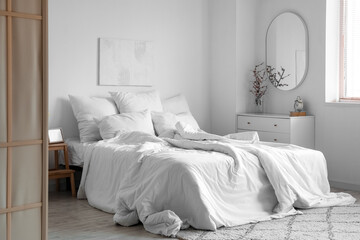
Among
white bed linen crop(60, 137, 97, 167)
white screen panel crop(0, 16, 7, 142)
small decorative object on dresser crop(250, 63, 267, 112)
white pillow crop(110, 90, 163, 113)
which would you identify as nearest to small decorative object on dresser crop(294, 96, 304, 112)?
small decorative object on dresser crop(250, 63, 267, 112)

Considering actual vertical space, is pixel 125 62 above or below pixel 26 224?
above

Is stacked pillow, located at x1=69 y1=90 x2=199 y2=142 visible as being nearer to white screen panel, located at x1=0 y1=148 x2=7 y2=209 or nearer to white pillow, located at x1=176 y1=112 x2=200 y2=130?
white pillow, located at x1=176 y1=112 x2=200 y2=130

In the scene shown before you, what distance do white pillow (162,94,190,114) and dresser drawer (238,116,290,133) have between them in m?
0.70

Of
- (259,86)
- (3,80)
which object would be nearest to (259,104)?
(259,86)

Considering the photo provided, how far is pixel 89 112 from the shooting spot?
5.73m

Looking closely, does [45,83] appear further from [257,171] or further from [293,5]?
[293,5]

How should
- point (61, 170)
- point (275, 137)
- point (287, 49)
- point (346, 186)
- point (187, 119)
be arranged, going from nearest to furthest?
point (61, 170) → point (346, 186) → point (275, 137) → point (187, 119) → point (287, 49)

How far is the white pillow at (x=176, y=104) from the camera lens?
642cm

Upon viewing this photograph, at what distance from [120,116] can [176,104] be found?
105cm

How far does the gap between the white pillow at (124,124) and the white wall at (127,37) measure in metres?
0.61

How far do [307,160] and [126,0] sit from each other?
2.83 meters

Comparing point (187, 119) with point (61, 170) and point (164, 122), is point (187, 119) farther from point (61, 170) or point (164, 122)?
point (61, 170)

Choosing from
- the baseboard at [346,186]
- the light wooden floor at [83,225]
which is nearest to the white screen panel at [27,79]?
the light wooden floor at [83,225]

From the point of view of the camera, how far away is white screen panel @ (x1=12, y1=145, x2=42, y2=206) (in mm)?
2635
